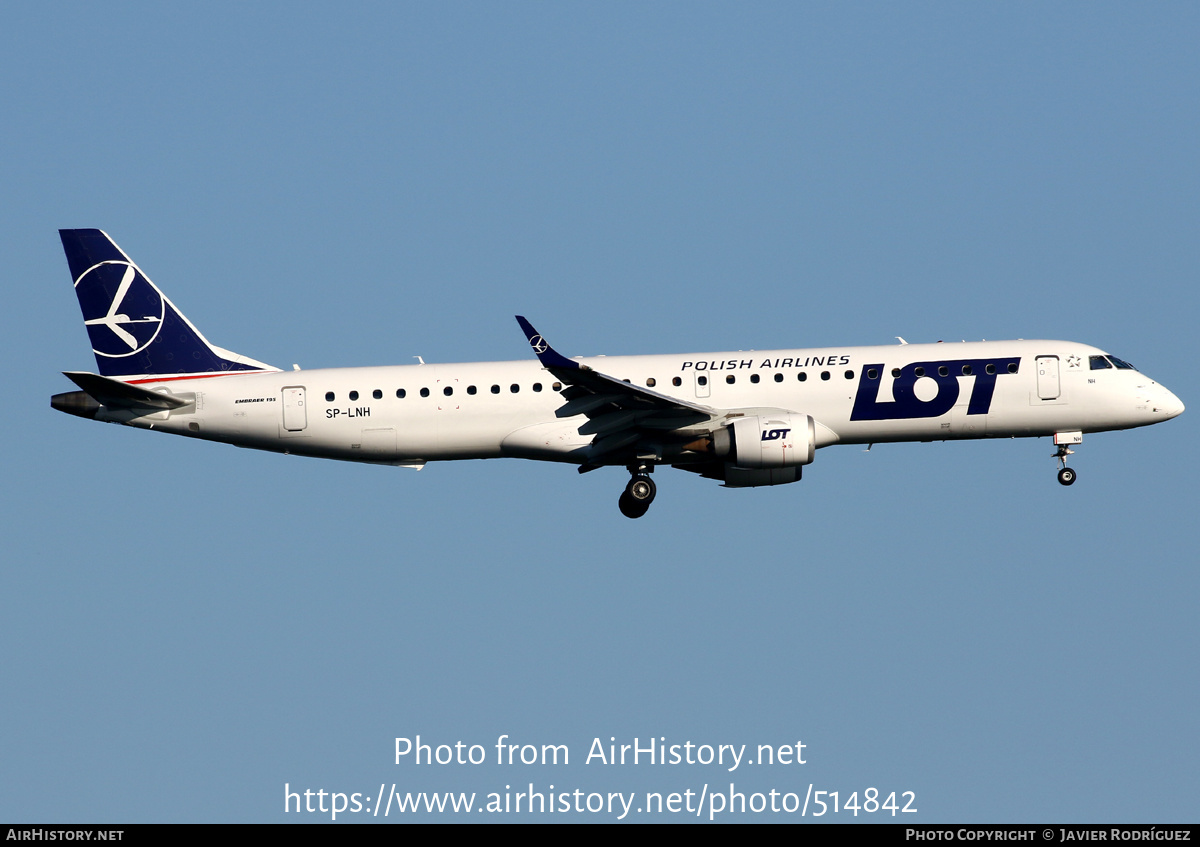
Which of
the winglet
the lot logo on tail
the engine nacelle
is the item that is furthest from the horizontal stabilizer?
the engine nacelle

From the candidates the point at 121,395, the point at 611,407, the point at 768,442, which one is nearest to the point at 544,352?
the point at 611,407

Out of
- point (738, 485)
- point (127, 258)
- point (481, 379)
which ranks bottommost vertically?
point (738, 485)

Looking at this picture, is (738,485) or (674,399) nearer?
(674,399)

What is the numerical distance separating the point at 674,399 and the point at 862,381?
17.2 ft

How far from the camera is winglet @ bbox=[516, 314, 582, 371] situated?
34.2m

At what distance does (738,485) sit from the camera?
3925 cm

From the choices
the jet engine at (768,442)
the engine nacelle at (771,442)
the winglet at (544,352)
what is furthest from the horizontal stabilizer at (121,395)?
the engine nacelle at (771,442)

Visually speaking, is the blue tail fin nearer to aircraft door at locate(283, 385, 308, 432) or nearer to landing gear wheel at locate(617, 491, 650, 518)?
aircraft door at locate(283, 385, 308, 432)

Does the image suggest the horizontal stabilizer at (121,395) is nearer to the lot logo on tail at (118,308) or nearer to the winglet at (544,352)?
the lot logo on tail at (118,308)

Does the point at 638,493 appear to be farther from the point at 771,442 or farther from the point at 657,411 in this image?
the point at 771,442

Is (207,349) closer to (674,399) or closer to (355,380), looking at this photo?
(355,380)

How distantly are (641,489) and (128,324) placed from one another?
15600 mm

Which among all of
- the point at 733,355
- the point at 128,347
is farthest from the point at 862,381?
the point at 128,347

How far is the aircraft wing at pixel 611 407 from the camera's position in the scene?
34.3m
